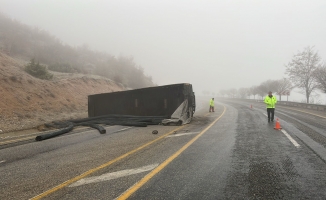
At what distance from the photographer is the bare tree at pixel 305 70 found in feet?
128

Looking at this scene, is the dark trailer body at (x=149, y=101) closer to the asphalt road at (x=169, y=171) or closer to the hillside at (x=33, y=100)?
the hillside at (x=33, y=100)

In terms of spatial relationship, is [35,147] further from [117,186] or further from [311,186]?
[311,186]

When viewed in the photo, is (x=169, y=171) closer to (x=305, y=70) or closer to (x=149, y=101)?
(x=149, y=101)

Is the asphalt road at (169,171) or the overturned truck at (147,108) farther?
the overturned truck at (147,108)

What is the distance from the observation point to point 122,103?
14508mm

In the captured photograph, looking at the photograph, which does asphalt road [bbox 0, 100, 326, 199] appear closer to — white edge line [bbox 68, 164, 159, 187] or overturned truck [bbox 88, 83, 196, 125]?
white edge line [bbox 68, 164, 159, 187]

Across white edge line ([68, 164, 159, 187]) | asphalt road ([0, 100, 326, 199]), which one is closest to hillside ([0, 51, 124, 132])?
asphalt road ([0, 100, 326, 199])

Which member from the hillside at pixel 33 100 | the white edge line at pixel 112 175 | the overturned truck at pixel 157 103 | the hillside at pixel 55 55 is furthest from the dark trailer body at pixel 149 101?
the hillside at pixel 55 55

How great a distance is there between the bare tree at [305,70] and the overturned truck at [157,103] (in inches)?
1344

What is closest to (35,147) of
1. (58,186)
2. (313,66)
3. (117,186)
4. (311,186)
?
(58,186)

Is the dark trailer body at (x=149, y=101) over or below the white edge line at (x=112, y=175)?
over

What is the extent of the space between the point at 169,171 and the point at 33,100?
669 inches

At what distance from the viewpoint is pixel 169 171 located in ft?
14.3

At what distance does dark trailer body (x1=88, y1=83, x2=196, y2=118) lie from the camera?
12.9 m
